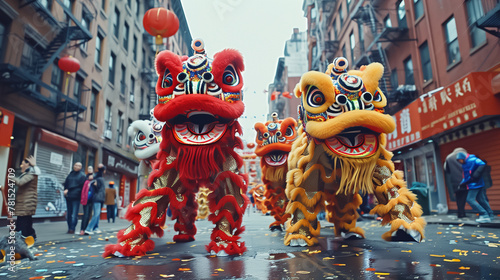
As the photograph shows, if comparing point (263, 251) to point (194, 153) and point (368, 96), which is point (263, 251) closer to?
point (194, 153)

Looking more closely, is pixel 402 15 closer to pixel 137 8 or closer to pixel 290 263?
pixel 290 263

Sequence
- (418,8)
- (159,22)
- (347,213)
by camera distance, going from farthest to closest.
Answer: (418,8) → (159,22) → (347,213)

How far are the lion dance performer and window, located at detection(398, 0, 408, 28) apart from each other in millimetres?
12664

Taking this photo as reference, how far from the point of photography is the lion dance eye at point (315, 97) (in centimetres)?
489

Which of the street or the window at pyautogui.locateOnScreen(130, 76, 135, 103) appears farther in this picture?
the window at pyautogui.locateOnScreen(130, 76, 135, 103)

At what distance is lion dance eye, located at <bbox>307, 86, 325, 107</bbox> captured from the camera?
4.89 meters

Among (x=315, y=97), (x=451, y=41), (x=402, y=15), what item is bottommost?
(x=315, y=97)

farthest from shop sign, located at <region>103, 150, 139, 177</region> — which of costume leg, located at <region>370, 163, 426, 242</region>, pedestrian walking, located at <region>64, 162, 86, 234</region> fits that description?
costume leg, located at <region>370, 163, 426, 242</region>

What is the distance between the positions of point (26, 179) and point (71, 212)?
324 centimetres

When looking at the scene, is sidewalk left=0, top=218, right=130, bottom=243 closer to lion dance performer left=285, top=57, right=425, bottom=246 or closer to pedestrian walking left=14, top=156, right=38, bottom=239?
pedestrian walking left=14, top=156, right=38, bottom=239

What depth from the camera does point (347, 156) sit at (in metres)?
4.81

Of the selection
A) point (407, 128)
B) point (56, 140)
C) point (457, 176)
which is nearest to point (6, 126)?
point (56, 140)

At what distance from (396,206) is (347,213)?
185cm

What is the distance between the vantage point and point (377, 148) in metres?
4.87
